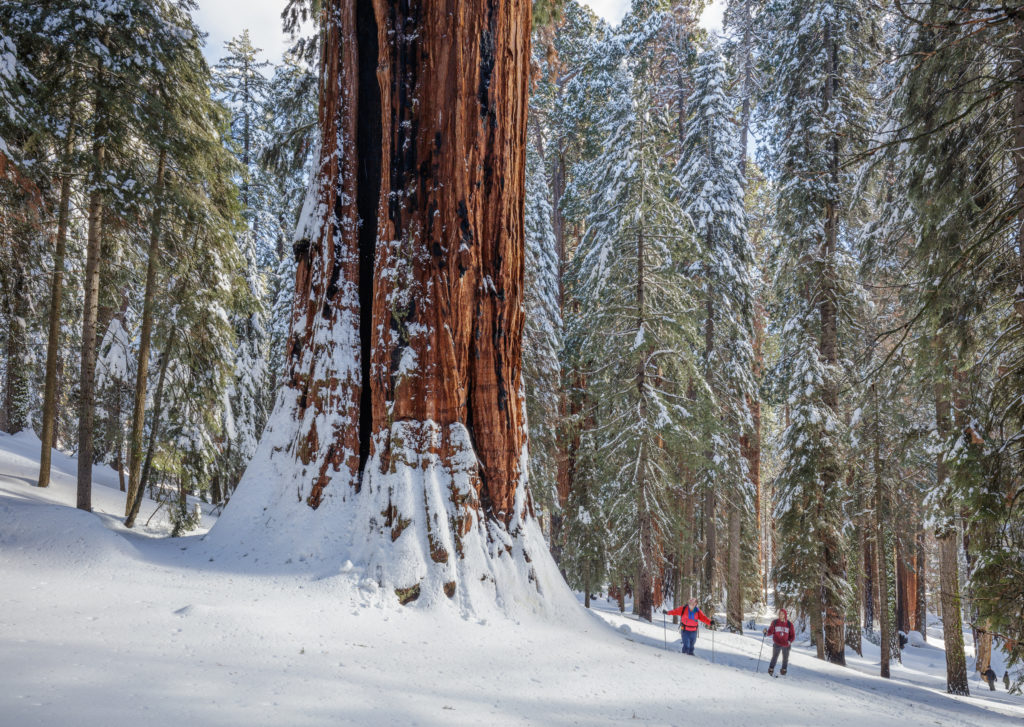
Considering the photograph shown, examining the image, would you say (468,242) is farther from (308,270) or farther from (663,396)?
(663,396)

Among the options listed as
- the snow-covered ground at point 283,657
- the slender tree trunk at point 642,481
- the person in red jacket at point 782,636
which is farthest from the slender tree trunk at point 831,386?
the snow-covered ground at point 283,657

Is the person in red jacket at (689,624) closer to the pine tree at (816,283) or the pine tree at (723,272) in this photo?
the pine tree at (816,283)

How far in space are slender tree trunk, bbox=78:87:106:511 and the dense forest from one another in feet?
0.19

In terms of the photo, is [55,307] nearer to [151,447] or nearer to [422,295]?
[151,447]

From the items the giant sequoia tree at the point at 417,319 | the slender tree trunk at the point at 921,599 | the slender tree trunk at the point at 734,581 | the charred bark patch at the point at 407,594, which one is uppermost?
the giant sequoia tree at the point at 417,319

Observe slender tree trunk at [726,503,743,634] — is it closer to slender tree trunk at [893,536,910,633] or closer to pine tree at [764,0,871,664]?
pine tree at [764,0,871,664]

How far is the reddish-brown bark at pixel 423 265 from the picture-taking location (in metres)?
6.30

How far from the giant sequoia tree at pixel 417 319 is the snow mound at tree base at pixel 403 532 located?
0.07 feet

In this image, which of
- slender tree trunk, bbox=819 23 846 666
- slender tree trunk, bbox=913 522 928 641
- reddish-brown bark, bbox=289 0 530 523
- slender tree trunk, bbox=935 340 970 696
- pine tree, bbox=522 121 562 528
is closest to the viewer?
reddish-brown bark, bbox=289 0 530 523

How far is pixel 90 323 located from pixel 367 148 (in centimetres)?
603

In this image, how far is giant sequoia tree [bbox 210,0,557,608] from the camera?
19.9ft

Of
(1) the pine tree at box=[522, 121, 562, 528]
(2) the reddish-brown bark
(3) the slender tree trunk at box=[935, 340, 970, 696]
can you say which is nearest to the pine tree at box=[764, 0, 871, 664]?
(3) the slender tree trunk at box=[935, 340, 970, 696]

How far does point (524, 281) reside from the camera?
11.0 metres

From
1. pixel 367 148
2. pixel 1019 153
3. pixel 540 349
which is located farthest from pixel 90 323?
pixel 1019 153
